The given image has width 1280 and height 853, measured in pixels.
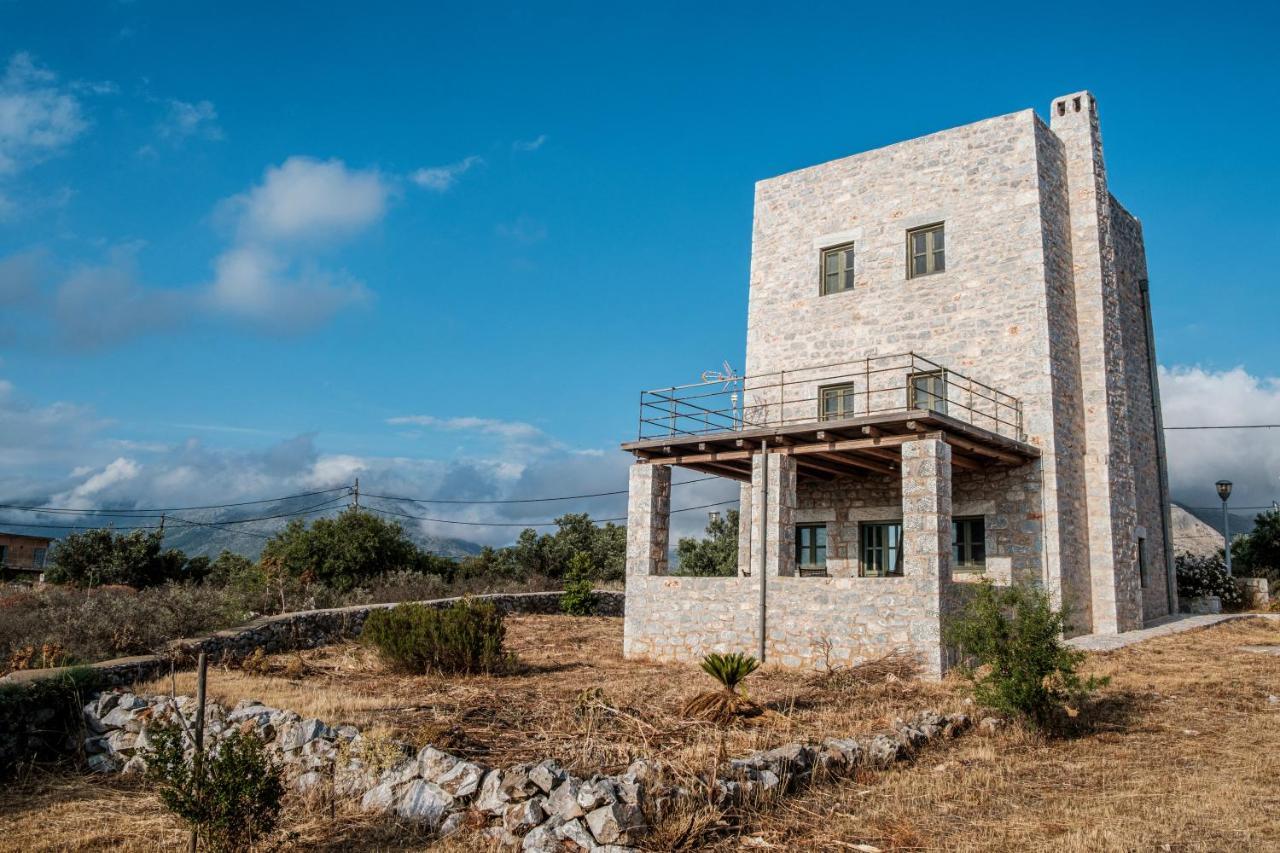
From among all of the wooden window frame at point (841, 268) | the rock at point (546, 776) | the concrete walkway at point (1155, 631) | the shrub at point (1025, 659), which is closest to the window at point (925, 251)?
the wooden window frame at point (841, 268)

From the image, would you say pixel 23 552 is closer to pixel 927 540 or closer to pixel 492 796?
pixel 927 540

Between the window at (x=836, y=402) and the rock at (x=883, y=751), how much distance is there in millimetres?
10613

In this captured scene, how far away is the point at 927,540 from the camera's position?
13.5 meters

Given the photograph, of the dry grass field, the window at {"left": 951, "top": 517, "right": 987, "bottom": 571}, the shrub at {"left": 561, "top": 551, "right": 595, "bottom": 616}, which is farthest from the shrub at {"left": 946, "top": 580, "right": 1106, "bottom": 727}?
the shrub at {"left": 561, "top": 551, "right": 595, "bottom": 616}

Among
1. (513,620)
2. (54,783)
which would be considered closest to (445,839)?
(54,783)

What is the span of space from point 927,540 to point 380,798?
9.16 metres

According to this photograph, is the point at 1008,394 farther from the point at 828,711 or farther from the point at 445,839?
the point at 445,839

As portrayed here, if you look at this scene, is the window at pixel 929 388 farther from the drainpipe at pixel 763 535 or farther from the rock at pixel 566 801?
the rock at pixel 566 801

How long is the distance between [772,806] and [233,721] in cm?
575

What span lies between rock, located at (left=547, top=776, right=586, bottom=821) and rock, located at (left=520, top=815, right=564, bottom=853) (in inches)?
2.5

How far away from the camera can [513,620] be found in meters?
22.5

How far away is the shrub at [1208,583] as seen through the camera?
73.3ft

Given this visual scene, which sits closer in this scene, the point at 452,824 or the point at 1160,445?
the point at 452,824

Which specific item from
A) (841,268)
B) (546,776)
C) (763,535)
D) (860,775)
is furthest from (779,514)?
(546,776)
